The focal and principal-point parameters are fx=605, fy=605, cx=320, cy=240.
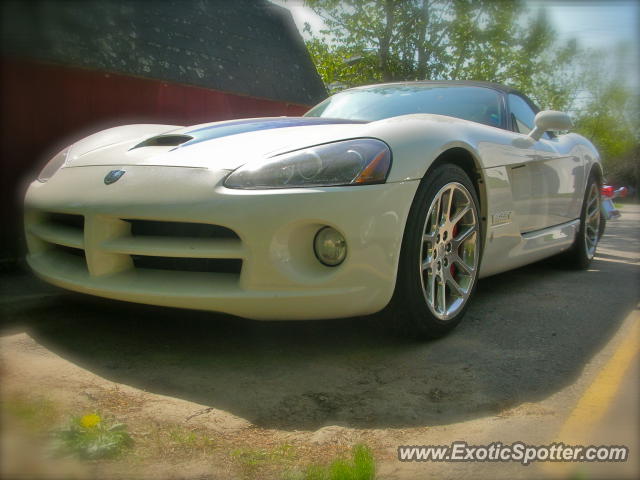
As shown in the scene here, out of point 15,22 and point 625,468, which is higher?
point 15,22

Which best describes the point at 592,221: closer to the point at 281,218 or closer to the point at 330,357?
the point at 330,357

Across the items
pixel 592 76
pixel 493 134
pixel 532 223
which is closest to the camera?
pixel 592 76

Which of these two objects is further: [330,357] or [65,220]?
[65,220]

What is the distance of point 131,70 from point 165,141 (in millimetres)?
4803

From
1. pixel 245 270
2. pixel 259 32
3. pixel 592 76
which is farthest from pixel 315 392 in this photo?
pixel 259 32

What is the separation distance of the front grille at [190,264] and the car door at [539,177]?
5.51ft

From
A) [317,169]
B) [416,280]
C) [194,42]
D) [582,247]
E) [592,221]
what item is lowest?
[582,247]

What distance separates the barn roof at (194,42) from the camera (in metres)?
0.30

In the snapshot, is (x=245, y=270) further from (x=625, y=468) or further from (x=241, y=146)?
(x=625, y=468)

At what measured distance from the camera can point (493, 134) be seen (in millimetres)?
3232

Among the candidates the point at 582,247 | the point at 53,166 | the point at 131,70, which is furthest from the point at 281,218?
the point at 131,70

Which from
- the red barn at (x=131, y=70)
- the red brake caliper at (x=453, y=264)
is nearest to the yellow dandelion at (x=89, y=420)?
the red barn at (x=131, y=70)

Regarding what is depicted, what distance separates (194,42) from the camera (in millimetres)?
9211

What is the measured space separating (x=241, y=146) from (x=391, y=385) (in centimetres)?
115
